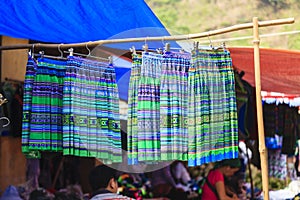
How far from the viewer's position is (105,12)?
5.11 m

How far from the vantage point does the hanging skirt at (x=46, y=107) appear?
4559 millimetres

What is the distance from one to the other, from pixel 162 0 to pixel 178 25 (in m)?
1.22

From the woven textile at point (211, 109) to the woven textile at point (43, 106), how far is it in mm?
1079

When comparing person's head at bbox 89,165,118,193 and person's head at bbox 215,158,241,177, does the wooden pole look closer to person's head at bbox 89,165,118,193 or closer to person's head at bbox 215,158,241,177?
person's head at bbox 89,165,118,193

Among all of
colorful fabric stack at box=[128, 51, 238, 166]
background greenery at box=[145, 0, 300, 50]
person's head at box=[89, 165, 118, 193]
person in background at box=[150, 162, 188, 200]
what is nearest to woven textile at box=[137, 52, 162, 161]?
colorful fabric stack at box=[128, 51, 238, 166]

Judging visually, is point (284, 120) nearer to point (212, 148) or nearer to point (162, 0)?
point (212, 148)

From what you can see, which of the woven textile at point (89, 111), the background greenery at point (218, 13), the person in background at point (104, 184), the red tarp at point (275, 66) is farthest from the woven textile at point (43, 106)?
→ the background greenery at point (218, 13)

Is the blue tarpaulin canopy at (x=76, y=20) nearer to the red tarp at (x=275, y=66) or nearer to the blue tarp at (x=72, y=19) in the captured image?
the blue tarp at (x=72, y=19)

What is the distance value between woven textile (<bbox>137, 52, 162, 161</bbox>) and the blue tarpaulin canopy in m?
0.75

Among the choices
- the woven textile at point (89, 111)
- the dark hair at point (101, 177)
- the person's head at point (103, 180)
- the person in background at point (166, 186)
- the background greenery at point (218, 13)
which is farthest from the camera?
the background greenery at point (218, 13)

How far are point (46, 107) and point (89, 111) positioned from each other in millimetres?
346

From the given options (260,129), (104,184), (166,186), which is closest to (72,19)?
(104,184)

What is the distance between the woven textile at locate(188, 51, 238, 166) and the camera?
4.26 meters

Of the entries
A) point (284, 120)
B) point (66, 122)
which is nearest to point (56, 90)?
point (66, 122)
